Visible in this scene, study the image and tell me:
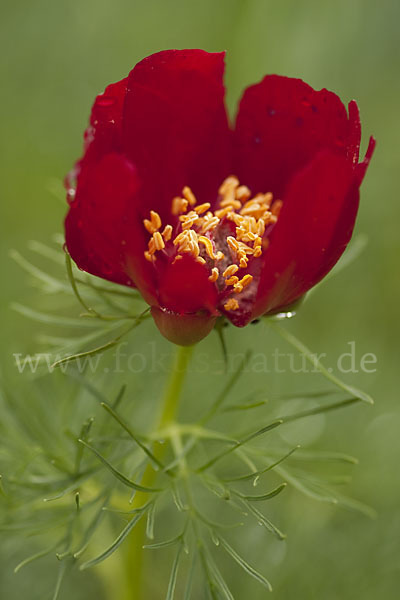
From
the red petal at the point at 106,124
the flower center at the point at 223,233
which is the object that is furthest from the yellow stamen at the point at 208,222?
the red petal at the point at 106,124

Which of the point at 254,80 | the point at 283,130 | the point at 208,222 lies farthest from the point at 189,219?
the point at 254,80

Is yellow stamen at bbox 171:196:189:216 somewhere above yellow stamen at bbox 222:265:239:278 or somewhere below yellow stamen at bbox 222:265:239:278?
above

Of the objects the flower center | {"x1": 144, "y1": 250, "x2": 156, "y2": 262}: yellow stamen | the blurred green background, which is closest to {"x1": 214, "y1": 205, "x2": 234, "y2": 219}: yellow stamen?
the flower center

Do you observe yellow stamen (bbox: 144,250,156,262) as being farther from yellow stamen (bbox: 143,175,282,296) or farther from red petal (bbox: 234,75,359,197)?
red petal (bbox: 234,75,359,197)

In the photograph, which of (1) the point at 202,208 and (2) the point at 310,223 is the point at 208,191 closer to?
(1) the point at 202,208

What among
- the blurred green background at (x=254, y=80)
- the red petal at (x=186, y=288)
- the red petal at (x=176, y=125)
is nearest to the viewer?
the red petal at (x=186, y=288)

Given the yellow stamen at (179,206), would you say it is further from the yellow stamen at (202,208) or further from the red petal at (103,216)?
the red petal at (103,216)

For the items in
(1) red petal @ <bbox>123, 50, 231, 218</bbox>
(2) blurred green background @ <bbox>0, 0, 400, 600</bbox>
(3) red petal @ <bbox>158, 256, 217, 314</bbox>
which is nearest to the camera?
(3) red petal @ <bbox>158, 256, 217, 314</bbox>
